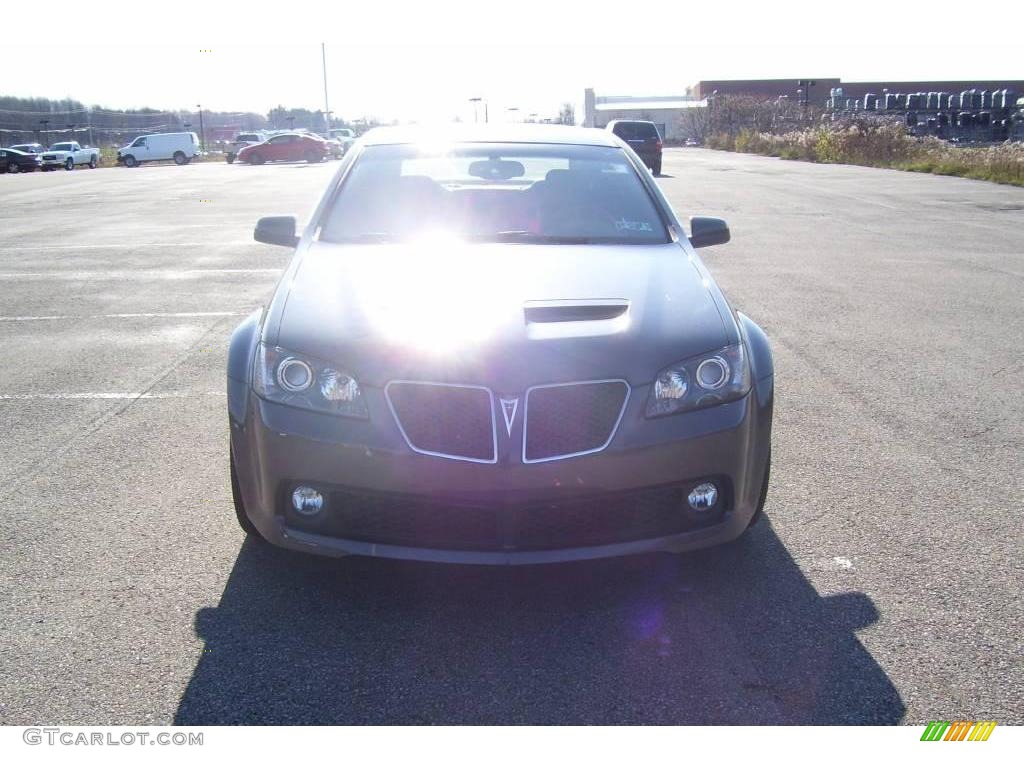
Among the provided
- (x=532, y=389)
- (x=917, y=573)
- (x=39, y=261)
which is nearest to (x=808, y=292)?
(x=917, y=573)

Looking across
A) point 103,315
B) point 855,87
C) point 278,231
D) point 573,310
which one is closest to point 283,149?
point 103,315

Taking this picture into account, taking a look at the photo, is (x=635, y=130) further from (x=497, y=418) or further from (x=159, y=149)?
(x=159, y=149)

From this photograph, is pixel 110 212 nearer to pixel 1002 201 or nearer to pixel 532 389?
pixel 1002 201

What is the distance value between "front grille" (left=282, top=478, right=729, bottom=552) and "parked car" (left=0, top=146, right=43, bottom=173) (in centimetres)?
5240

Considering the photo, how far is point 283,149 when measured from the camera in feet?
168

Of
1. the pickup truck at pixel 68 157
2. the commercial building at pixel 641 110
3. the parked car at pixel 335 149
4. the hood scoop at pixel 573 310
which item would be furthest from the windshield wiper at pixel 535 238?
the commercial building at pixel 641 110

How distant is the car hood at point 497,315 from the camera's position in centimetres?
317

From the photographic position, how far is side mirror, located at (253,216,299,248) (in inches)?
192

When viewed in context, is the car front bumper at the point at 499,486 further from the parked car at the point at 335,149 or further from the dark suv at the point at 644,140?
the parked car at the point at 335,149

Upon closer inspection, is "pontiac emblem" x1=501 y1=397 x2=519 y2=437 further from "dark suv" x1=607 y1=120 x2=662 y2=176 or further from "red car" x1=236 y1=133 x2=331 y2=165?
"red car" x1=236 y1=133 x2=331 y2=165

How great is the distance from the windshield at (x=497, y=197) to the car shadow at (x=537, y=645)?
1.53m

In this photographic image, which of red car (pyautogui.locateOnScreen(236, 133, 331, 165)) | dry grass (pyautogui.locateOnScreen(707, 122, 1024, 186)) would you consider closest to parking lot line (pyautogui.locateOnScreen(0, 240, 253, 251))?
dry grass (pyautogui.locateOnScreen(707, 122, 1024, 186))

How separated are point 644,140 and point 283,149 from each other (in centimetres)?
2588

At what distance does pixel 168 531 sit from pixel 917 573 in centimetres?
284
